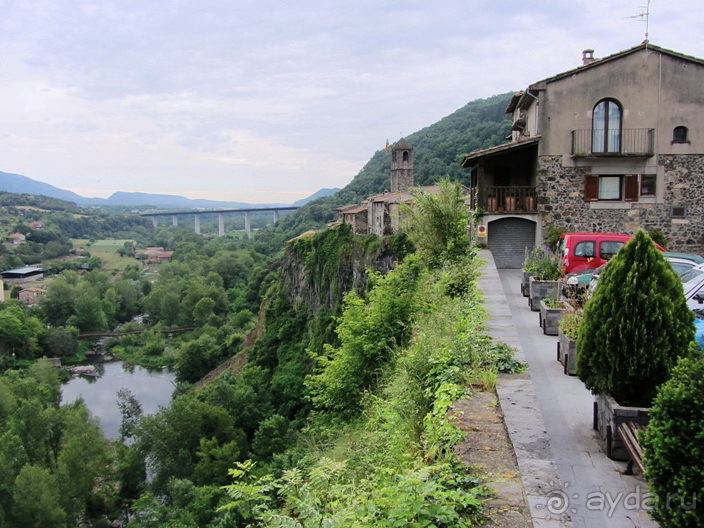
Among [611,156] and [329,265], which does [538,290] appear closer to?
[611,156]

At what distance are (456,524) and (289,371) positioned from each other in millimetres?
38128

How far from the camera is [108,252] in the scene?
458ft

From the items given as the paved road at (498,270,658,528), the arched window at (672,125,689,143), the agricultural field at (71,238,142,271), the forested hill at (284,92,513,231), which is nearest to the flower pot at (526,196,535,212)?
the arched window at (672,125,689,143)

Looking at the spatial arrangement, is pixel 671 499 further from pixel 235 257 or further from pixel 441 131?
pixel 235 257

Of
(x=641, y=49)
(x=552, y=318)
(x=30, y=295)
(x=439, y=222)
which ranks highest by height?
(x=641, y=49)

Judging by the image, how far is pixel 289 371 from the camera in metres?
40.2

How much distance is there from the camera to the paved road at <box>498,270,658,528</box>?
3711 millimetres

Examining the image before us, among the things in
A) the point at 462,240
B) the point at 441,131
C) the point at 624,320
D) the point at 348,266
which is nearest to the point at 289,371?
the point at 348,266

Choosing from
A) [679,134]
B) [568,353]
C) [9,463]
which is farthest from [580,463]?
[9,463]

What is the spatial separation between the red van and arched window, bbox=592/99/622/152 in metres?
4.76

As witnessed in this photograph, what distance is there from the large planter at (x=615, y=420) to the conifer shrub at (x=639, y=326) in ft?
0.46

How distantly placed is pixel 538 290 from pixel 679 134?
9785 millimetres

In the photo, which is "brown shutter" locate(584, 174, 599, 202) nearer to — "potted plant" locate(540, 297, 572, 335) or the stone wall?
the stone wall

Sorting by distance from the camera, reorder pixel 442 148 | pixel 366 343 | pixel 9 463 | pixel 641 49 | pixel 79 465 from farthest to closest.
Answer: pixel 442 148, pixel 79 465, pixel 9 463, pixel 641 49, pixel 366 343
